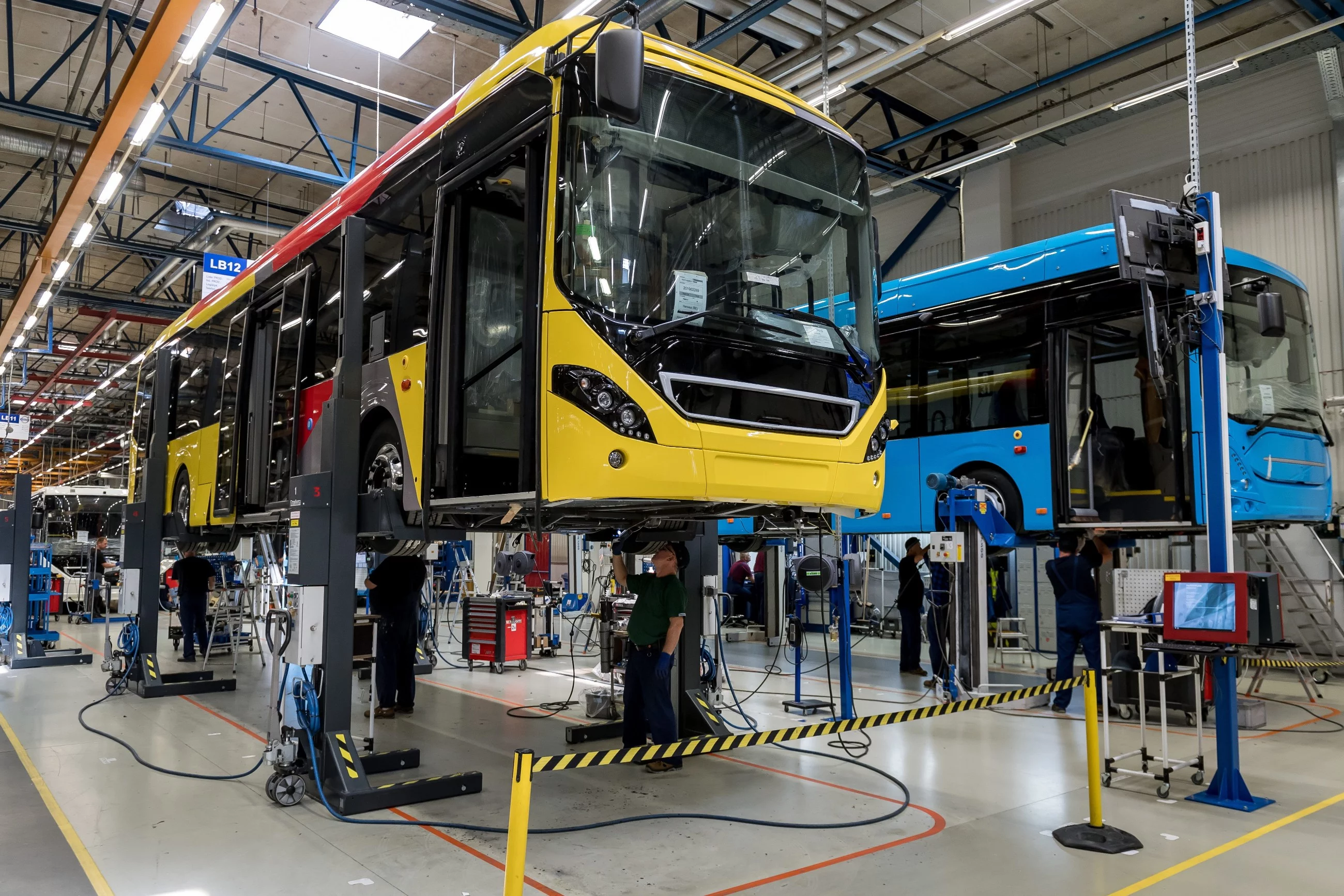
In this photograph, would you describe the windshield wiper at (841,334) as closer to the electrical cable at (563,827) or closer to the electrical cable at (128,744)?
the electrical cable at (563,827)

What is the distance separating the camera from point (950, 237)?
57.4ft

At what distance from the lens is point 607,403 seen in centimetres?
434

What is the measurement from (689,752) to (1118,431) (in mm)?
6606

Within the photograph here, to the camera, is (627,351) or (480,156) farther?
(480,156)

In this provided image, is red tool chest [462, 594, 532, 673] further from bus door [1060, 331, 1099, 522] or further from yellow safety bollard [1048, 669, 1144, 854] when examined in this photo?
yellow safety bollard [1048, 669, 1144, 854]

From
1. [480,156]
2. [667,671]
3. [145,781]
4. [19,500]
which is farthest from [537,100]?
[19,500]

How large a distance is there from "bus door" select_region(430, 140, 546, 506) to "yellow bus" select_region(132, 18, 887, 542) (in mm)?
14

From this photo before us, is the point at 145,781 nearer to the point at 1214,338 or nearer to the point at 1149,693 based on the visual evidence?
the point at 1214,338

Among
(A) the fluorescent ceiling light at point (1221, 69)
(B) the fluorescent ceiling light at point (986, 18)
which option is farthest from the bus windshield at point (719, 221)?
(A) the fluorescent ceiling light at point (1221, 69)

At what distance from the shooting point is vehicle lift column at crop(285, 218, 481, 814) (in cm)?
556

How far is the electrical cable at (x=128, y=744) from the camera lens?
20.4ft

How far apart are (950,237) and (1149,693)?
11.0 meters

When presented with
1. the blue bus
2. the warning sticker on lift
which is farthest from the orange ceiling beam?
the blue bus

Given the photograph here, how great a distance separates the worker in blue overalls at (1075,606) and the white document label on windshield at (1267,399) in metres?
1.95
